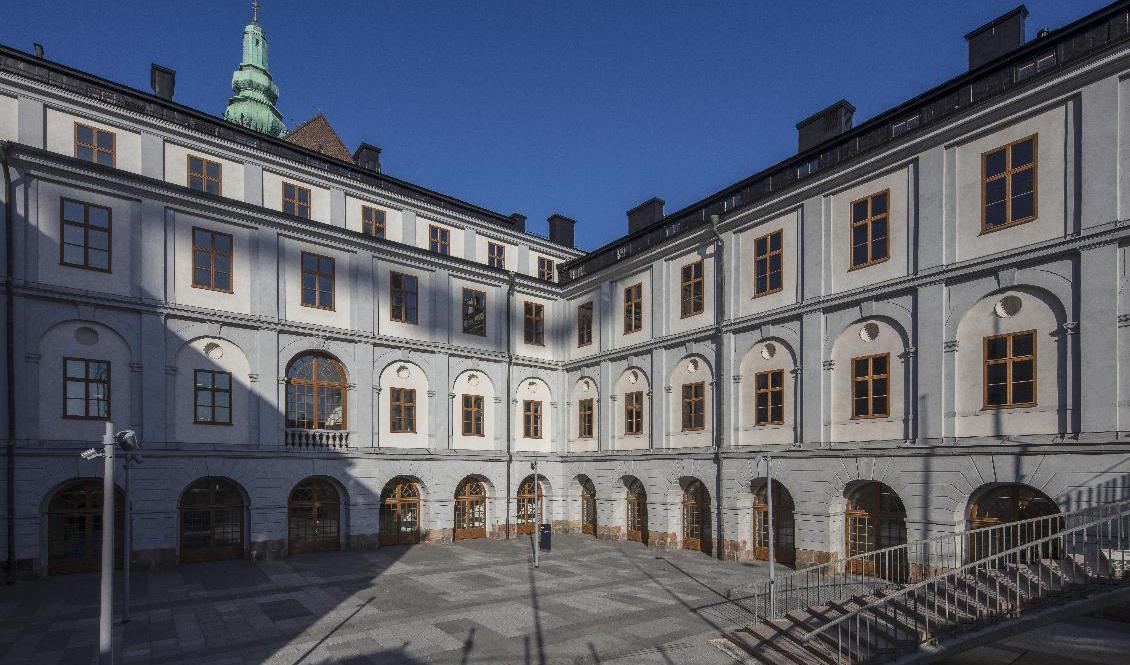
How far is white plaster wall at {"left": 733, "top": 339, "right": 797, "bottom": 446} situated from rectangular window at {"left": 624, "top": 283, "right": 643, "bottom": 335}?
6.30 meters

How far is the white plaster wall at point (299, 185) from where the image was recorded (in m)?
25.5

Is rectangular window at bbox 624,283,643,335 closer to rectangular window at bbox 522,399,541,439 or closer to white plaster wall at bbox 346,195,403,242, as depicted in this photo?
rectangular window at bbox 522,399,541,439

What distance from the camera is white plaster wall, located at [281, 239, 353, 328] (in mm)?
25109

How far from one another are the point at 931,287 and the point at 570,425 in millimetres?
18168

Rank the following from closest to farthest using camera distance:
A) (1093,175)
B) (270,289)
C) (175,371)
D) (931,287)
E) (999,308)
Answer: (1093,175), (999,308), (931,287), (175,371), (270,289)

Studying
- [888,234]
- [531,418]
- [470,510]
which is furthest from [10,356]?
[888,234]

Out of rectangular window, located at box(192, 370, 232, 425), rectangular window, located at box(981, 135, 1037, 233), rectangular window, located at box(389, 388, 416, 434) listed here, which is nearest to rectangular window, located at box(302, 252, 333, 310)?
rectangular window, located at box(192, 370, 232, 425)

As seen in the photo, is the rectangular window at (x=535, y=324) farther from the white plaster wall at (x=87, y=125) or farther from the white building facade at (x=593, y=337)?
the white plaster wall at (x=87, y=125)

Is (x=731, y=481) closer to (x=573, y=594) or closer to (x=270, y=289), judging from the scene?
(x=573, y=594)

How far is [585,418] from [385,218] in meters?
13.0

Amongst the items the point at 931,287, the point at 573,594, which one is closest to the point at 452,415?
the point at 573,594

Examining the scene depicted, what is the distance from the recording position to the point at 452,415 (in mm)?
28828

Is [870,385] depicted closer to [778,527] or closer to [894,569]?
[894,569]

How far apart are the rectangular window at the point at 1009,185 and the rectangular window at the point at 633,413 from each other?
1474cm
